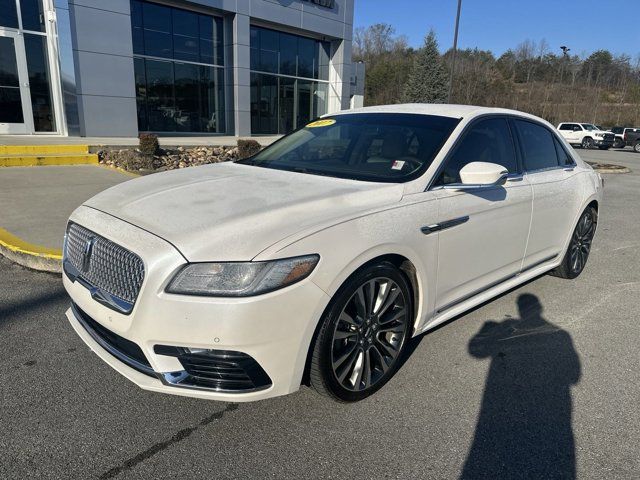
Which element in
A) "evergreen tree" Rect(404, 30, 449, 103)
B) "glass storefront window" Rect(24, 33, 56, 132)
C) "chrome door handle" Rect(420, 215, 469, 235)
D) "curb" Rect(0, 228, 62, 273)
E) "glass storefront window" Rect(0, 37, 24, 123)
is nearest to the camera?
"chrome door handle" Rect(420, 215, 469, 235)

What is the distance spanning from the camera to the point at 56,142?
1348 cm

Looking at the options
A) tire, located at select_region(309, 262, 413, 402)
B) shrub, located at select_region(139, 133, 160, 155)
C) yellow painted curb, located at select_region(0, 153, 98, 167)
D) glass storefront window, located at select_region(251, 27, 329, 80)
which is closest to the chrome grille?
tire, located at select_region(309, 262, 413, 402)

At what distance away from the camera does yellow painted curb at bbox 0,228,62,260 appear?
4762 millimetres

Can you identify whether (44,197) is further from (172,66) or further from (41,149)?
(172,66)

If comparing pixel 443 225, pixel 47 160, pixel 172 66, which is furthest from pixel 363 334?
pixel 172 66

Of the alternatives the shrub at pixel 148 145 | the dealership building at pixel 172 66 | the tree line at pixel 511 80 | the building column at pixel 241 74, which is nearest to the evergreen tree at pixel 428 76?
the tree line at pixel 511 80

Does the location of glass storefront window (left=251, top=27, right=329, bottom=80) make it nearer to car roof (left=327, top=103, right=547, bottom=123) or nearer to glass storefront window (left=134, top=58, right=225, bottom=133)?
glass storefront window (left=134, top=58, right=225, bottom=133)

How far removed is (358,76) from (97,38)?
1773 centimetres

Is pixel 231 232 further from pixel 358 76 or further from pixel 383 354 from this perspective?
pixel 358 76

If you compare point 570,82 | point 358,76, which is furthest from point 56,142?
point 570,82

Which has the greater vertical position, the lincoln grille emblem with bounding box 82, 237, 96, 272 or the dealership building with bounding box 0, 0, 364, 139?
the dealership building with bounding box 0, 0, 364, 139

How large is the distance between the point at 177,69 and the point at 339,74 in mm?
9447

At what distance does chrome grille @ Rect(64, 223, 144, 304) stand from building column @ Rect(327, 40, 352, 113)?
2450 cm

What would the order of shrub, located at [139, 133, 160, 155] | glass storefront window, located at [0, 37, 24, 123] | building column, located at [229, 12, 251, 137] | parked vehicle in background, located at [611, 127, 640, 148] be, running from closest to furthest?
shrub, located at [139, 133, 160, 155]
glass storefront window, located at [0, 37, 24, 123]
building column, located at [229, 12, 251, 137]
parked vehicle in background, located at [611, 127, 640, 148]
